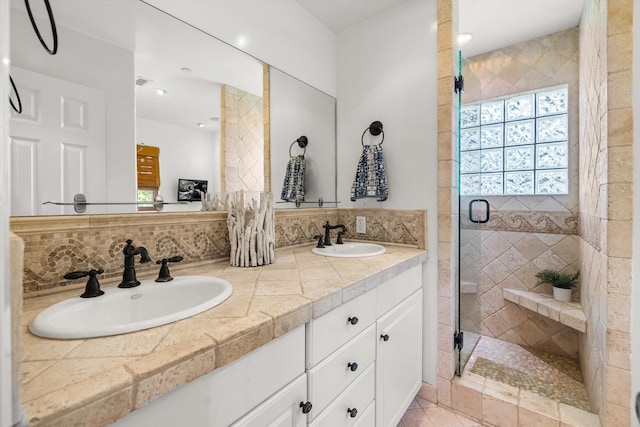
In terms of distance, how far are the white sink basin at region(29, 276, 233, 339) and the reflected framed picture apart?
395 millimetres

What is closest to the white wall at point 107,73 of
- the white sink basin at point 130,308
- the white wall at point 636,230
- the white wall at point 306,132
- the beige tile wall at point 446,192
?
the white sink basin at point 130,308

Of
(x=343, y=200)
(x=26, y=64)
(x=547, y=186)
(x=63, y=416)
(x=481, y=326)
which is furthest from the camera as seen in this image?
(x=481, y=326)

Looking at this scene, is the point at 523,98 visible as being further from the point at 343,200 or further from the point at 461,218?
the point at 343,200

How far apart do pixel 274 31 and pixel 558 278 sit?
9.03ft

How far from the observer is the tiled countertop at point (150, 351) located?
433 millimetres

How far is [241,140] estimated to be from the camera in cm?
151

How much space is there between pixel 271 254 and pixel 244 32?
120 centimetres

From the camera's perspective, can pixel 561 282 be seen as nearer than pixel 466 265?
No

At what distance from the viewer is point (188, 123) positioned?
129 centimetres

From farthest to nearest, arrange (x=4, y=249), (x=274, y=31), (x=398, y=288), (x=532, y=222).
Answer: (x=532, y=222)
(x=274, y=31)
(x=398, y=288)
(x=4, y=249)

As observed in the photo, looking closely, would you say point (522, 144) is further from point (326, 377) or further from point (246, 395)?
point (246, 395)

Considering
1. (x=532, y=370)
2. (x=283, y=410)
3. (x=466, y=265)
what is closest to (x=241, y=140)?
(x=283, y=410)

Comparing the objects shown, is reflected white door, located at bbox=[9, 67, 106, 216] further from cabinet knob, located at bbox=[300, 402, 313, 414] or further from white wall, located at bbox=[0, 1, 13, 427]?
cabinet knob, located at bbox=[300, 402, 313, 414]

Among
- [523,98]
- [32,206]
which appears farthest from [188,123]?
[523,98]
